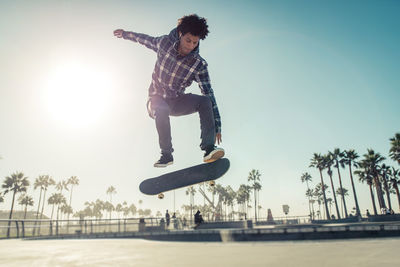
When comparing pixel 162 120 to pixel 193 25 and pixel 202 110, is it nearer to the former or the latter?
pixel 202 110

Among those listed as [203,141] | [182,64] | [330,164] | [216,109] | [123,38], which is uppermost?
[330,164]

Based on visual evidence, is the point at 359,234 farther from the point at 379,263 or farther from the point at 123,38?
the point at 123,38

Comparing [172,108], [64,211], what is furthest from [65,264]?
[64,211]

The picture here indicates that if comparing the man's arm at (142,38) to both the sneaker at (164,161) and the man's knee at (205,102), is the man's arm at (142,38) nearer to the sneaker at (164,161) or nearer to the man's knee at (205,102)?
the man's knee at (205,102)

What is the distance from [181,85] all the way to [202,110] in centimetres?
64

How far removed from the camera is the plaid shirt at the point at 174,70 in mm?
4320

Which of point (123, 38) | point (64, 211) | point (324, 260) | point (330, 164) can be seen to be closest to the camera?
point (324, 260)

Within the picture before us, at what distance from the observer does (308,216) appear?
33.5 m

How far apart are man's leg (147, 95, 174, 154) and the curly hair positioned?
1.27 m

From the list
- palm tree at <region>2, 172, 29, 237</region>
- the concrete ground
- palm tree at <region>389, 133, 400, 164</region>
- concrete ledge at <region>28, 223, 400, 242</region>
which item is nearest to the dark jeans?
the concrete ground

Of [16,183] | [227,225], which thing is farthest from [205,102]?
[16,183]

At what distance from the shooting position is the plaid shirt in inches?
170

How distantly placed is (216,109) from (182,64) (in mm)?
1065

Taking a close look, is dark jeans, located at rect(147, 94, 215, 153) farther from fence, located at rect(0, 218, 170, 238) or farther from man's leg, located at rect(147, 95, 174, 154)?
fence, located at rect(0, 218, 170, 238)
